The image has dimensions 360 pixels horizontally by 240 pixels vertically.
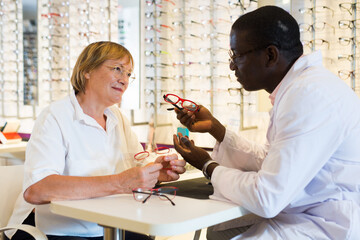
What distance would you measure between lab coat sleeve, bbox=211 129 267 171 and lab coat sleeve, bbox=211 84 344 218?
2.01 ft

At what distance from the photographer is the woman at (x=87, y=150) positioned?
1.74 meters

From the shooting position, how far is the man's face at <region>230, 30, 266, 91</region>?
1.81 metres

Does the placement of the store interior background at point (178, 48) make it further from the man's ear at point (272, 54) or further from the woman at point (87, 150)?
the man's ear at point (272, 54)

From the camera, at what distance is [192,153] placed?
6.16 feet

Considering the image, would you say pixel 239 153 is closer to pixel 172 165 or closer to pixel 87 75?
pixel 172 165

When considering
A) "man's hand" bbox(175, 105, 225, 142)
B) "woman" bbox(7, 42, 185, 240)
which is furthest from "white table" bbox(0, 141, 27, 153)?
"man's hand" bbox(175, 105, 225, 142)

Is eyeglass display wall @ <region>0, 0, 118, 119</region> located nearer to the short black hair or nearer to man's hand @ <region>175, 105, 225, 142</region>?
man's hand @ <region>175, 105, 225, 142</region>

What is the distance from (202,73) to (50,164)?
130 inches

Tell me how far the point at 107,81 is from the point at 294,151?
3.74ft

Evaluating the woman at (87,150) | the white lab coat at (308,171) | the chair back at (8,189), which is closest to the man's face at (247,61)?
the white lab coat at (308,171)

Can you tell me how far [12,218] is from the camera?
2.07m

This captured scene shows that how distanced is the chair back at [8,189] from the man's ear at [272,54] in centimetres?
144

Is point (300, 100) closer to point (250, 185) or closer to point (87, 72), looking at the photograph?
point (250, 185)

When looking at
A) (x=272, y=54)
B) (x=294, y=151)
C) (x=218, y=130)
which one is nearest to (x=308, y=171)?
(x=294, y=151)
